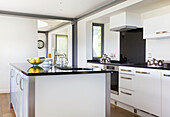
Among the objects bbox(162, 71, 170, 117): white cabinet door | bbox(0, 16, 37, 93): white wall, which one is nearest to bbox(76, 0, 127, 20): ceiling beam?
bbox(0, 16, 37, 93): white wall

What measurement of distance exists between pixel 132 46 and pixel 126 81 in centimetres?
122

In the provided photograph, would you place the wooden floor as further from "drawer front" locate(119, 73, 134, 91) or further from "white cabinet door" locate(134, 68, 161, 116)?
"drawer front" locate(119, 73, 134, 91)

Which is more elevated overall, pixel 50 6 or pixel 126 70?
pixel 50 6

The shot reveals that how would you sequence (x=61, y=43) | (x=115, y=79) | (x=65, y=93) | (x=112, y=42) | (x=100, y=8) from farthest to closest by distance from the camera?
(x=61, y=43) → (x=112, y=42) → (x=100, y=8) → (x=115, y=79) → (x=65, y=93)

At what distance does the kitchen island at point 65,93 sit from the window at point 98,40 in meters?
3.56

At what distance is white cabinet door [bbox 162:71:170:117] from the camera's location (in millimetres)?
2699

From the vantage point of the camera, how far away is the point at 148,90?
3.08 metres

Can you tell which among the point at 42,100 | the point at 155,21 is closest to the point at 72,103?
the point at 42,100

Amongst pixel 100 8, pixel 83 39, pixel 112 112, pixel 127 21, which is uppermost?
pixel 100 8

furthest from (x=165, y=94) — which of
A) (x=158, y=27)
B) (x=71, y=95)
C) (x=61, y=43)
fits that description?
(x=61, y=43)

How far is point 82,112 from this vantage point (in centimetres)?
216

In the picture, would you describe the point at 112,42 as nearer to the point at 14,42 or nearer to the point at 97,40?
the point at 97,40

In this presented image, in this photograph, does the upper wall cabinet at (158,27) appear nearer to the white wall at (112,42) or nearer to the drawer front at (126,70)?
the drawer front at (126,70)

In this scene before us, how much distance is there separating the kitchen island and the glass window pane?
3.56 m
